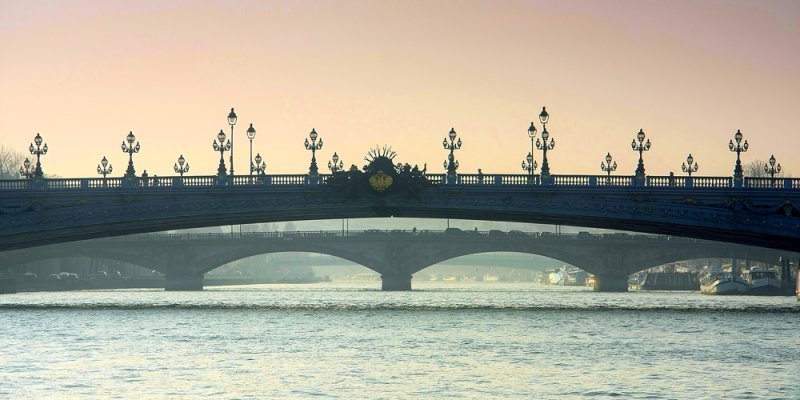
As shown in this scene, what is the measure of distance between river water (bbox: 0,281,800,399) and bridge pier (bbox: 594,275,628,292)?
190ft

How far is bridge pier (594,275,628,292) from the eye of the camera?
148 meters

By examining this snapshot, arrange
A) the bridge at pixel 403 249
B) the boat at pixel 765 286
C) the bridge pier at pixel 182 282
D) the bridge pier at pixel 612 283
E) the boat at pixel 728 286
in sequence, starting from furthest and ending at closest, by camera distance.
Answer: the bridge pier at pixel 182 282 → the bridge at pixel 403 249 → the bridge pier at pixel 612 283 → the boat at pixel 728 286 → the boat at pixel 765 286

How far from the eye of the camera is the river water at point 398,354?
40750 millimetres

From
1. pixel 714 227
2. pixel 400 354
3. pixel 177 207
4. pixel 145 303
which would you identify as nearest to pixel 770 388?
pixel 400 354

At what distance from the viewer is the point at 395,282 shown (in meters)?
155

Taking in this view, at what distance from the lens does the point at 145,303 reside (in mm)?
104812

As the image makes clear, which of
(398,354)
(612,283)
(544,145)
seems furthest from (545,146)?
(612,283)

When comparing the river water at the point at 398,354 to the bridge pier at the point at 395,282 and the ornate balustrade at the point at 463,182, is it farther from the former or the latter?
the bridge pier at the point at 395,282

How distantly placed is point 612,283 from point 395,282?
76.5 ft

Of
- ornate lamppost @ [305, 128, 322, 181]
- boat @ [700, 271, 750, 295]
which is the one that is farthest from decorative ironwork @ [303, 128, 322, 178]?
boat @ [700, 271, 750, 295]

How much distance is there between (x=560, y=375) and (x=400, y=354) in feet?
31.4

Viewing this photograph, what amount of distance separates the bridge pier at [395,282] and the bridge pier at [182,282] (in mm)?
19941

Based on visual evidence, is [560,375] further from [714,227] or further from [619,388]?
[714,227]

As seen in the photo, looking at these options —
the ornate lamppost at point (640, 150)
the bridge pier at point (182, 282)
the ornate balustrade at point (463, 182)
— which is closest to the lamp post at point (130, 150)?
the ornate balustrade at point (463, 182)
